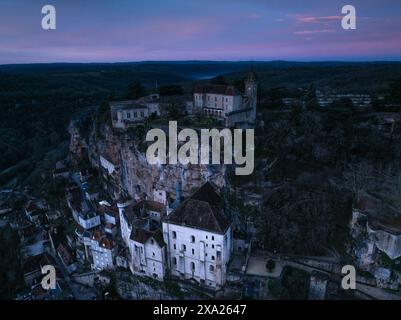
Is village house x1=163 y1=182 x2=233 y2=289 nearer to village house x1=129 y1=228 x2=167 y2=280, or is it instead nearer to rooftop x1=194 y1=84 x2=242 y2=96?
village house x1=129 y1=228 x2=167 y2=280

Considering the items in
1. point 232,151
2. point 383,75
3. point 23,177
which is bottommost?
point 23,177

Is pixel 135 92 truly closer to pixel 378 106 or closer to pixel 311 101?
pixel 311 101

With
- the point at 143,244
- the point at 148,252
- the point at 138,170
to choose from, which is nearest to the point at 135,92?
the point at 138,170

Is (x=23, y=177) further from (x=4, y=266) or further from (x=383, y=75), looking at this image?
(x=383, y=75)

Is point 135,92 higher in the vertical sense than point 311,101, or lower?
higher

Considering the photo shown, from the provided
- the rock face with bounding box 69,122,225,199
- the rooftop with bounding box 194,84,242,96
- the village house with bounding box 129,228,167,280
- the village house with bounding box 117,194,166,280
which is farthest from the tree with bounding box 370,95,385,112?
the village house with bounding box 129,228,167,280

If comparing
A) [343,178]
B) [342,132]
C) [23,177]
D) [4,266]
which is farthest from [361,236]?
[23,177]

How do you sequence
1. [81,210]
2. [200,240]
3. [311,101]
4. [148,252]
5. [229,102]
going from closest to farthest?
[200,240] < [148,252] < [229,102] < [81,210] < [311,101]
